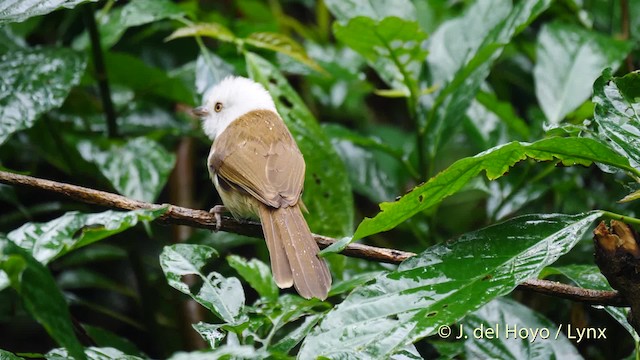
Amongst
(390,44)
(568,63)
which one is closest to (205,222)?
(390,44)

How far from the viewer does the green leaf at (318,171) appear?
3125 millimetres

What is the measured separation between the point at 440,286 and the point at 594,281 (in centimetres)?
71

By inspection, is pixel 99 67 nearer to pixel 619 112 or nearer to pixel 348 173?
pixel 348 173

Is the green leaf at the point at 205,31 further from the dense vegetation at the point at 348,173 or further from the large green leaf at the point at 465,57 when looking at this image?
the large green leaf at the point at 465,57

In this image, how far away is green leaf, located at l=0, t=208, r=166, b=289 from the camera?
1.99 m

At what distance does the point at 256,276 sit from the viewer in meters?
2.61

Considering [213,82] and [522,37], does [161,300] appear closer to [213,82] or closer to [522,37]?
[213,82]

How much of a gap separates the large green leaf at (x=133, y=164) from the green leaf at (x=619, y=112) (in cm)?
176

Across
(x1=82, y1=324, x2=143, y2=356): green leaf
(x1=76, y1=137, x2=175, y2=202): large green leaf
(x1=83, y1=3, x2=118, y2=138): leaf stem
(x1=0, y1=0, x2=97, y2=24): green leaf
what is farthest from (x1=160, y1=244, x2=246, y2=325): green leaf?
(x1=83, y1=3, x2=118, y2=138): leaf stem

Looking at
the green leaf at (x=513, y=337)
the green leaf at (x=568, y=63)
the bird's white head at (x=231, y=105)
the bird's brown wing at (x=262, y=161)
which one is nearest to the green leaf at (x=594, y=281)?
the green leaf at (x=513, y=337)

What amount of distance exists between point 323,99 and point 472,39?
1.42 metres

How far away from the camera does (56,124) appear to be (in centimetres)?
385

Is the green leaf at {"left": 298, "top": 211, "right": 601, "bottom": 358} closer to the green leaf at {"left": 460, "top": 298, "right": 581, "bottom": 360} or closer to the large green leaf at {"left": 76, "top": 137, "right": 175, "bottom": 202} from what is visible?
the green leaf at {"left": 460, "top": 298, "right": 581, "bottom": 360}

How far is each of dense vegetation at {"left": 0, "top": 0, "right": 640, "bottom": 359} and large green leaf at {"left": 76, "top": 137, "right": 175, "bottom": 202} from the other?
0.01 meters
